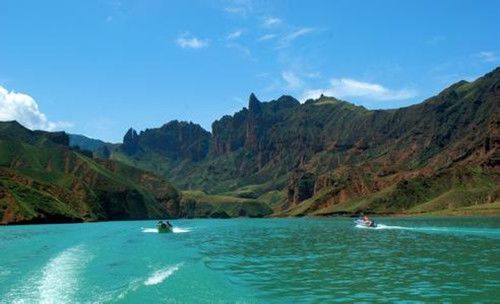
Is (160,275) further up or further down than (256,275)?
further down

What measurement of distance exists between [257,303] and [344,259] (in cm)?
3238

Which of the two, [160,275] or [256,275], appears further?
[160,275]

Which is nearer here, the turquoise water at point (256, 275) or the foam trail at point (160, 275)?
the turquoise water at point (256, 275)

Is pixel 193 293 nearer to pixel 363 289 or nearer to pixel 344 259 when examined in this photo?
pixel 363 289

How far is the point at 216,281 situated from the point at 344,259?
23.9 m

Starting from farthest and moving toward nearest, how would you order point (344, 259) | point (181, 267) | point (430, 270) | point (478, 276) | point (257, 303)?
point (344, 259) → point (181, 267) → point (430, 270) → point (478, 276) → point (257, 303)

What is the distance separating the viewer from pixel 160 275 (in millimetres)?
60625

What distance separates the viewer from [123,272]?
64.3 metres

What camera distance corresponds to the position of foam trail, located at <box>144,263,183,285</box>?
5570cm

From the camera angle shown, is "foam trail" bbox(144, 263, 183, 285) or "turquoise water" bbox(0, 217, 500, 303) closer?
"turquoise water" bbox(0, 217, 500, 303)

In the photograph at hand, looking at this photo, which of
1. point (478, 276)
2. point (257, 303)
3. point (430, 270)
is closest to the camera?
point (257, 303)

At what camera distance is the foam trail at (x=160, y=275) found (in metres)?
55.7

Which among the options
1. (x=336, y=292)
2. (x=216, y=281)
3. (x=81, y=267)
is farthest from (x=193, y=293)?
(x=81, y=267)

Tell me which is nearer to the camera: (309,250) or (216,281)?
(216,281)
